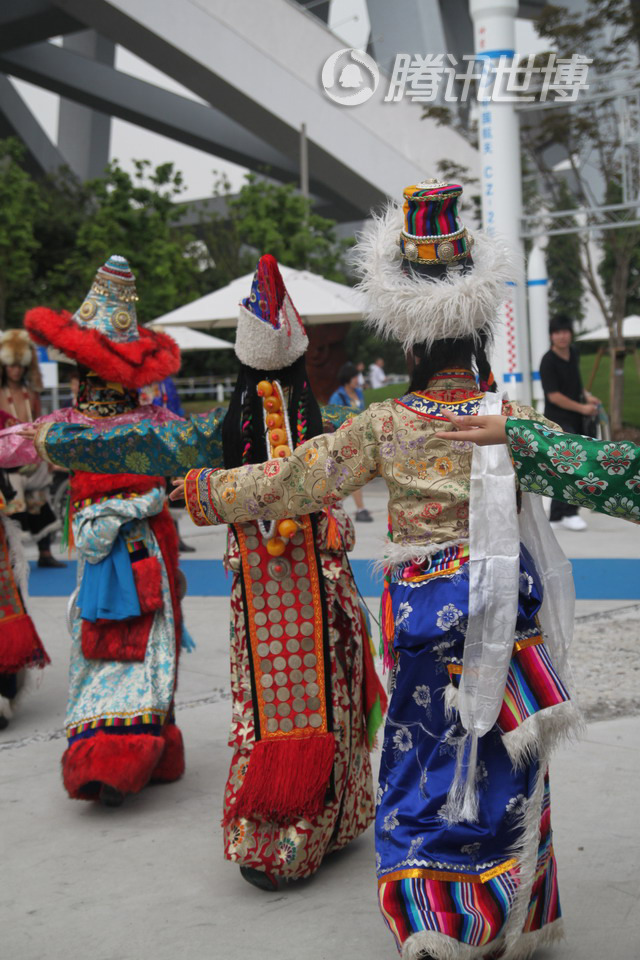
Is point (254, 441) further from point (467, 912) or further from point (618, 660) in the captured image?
point (618, 660)

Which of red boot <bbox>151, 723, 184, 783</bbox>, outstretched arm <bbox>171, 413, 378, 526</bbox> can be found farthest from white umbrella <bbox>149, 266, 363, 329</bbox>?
outstretched arm <bbox>171, 413, 378, 526</bbox>

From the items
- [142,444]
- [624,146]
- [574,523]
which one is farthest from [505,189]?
[142,444]

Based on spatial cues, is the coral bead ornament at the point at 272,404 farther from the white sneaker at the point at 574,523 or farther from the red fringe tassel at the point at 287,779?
the white sneaker at the point at 574,523

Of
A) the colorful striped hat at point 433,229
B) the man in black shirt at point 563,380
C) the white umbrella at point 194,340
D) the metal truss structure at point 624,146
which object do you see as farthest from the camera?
the white umbrella at point 194,340

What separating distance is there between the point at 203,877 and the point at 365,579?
15.4 feet

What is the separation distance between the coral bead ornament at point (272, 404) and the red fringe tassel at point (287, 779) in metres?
0.98

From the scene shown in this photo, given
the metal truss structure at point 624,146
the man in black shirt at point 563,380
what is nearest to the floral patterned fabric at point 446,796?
the man in black shirt at point 563,380

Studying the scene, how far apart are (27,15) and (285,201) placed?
1088 cm

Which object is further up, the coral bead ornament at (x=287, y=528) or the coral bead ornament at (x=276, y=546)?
the coral bead ornament at (x=287, y=528)

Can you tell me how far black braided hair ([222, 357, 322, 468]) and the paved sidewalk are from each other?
1273 mm

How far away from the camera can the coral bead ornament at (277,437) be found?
329cm

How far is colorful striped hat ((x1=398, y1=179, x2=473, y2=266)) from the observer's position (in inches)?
107

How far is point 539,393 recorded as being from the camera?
1185 centimetres

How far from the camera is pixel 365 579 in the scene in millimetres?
7980
